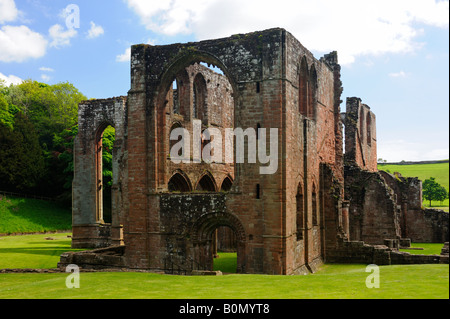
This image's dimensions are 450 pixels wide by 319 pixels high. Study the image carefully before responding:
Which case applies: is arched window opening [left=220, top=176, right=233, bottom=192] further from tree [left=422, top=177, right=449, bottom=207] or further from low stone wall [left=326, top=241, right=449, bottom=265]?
tree [left=422, top=177, right=449, bottom=207]

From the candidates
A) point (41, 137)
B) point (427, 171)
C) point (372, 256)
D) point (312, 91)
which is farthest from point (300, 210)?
point (427, 171)

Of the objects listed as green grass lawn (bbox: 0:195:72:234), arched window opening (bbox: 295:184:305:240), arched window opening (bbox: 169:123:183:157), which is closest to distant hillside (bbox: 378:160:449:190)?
green grass lawn (bbox: 0:195:72:234)

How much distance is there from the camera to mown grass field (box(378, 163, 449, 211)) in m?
63.9

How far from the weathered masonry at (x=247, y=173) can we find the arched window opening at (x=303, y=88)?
0.04 meters

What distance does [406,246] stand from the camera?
2645 centimetres

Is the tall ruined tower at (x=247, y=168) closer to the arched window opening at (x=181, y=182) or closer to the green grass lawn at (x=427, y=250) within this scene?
the arched window opening at (x=181, y=182)

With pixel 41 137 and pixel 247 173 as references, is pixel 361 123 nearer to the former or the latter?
pixel 247 173

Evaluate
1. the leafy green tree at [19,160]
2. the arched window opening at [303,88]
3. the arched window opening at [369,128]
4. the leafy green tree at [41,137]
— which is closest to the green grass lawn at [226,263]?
the arched window opening at [303,88]

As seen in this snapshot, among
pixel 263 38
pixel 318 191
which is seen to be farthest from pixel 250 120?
pixel 318 191

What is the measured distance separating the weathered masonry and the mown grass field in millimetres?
43302

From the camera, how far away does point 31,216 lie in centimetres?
3825

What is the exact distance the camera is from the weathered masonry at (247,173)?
56.6 ft

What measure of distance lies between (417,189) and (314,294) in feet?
76.4
